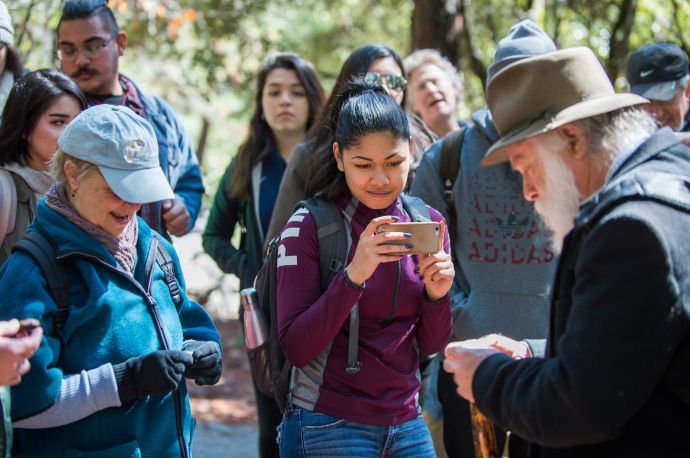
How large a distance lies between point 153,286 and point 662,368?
6.00 feet

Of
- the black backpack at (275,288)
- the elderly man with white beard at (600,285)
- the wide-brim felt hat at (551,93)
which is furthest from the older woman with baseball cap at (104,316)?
the wide-brim felt hat at (551,93)

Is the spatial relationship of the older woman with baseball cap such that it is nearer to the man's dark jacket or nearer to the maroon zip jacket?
the maroon zip jacket

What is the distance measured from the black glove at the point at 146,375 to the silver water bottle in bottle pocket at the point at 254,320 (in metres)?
0.49

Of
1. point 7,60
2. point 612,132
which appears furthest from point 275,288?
point 7,60

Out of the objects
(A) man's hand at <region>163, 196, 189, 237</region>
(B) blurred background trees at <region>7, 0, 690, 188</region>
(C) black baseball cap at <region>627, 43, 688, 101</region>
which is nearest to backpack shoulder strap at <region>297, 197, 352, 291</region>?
(A) man's hand at <region>163, 196, 189, 237</region>

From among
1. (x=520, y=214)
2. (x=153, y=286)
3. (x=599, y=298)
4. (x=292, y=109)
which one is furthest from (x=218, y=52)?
(x=599, y=298)

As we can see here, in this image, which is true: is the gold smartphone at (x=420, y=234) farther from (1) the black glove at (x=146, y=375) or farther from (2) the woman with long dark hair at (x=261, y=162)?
(2) the woman with long dark hair at (x=261, y=162)

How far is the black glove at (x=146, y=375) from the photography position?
2.85m

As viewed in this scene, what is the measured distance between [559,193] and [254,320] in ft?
4.56

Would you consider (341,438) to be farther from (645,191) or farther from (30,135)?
(30,135)

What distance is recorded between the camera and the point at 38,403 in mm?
2715

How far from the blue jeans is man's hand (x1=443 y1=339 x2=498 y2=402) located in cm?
70

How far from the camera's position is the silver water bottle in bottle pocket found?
3328 mm

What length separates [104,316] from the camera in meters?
2.90
